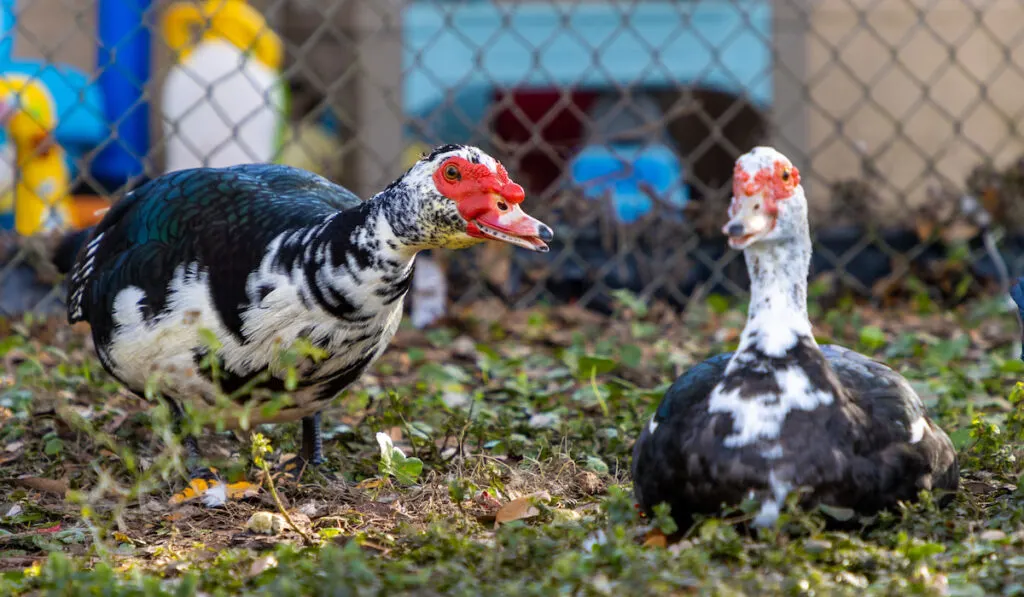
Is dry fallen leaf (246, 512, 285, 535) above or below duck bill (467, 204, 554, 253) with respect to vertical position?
below

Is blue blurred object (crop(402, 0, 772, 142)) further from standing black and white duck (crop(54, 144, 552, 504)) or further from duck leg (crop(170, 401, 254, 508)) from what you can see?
duck leg (crop(170, 401, 254, 508))

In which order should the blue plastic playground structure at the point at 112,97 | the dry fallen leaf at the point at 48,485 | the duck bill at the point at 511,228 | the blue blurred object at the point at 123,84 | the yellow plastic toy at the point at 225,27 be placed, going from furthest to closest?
the blue blurred object at the point at 123,84 → the blue plastic playground structure at the point at 112,97 → the yellow plastic toy at the point at 225,27 → the dry fallen leaf at the point at 48,485 → the duck bill at the point at 511,228

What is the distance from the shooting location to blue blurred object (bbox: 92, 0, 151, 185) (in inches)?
243

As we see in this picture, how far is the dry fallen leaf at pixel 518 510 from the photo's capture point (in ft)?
7.92

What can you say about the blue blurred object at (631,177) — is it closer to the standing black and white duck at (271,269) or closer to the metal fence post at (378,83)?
the metal fence post at (378,83)

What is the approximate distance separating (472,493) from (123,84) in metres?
4.42

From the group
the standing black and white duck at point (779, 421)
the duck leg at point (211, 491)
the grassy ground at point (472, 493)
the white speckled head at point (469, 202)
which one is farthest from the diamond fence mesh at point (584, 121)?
the standing black and white duck at point (779, 421)

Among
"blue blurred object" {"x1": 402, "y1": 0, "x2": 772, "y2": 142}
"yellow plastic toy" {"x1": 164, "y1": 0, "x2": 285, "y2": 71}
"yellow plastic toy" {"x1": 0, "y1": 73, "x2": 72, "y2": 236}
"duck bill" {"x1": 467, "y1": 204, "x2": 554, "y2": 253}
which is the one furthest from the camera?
"blue blurred object" {"x1": 402, "y1": 0, "x2": 772, "y2": 142}

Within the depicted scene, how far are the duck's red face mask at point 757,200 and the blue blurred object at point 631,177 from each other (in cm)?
262

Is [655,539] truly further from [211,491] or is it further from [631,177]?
[631,177]

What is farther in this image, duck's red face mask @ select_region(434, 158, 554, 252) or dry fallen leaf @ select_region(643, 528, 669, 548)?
duck's red face mask @ select_region(434, 158, 554, 252)

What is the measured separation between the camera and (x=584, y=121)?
15.6 feet

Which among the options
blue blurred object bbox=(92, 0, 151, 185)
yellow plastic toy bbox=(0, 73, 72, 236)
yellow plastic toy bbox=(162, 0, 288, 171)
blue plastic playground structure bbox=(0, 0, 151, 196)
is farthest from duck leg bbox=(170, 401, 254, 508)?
blue blurred object bbox=(92, 0, 151, 185)

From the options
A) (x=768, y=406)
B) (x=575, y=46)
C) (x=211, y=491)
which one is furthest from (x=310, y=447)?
(x=575, y=46)
